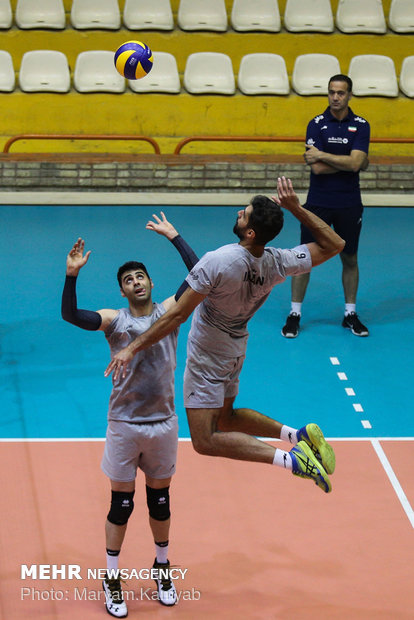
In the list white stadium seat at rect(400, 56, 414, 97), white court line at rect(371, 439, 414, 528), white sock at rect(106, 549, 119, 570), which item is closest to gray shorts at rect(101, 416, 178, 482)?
white sock at rect(106, 549, 119, 570)

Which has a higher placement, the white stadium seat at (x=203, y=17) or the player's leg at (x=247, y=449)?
the white stadium seat at (x=203, y=17)

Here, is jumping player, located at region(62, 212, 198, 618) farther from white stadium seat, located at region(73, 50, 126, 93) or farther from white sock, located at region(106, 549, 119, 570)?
white stadium seat, located at region(73, 50, 126, 93)

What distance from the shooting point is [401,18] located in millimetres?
16688

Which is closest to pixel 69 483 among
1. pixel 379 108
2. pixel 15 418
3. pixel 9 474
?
pixel 9 474

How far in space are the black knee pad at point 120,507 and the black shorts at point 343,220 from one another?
16.0 feet

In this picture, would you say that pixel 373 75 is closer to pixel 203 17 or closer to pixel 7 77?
pixel 203 17

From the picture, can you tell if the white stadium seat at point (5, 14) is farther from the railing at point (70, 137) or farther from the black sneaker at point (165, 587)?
the black sneaker at point (165, 587)

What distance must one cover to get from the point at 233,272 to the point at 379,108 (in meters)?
11.7

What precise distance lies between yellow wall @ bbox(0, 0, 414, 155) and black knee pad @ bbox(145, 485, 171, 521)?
11135 millimetres

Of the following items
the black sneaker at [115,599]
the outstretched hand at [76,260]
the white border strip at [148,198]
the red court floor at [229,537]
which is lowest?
the red court floor at [229,537]

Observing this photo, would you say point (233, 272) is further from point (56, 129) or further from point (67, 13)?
point (67, 13)

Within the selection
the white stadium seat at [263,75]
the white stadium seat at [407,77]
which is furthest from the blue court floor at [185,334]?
the white stadium seat at [407,77]

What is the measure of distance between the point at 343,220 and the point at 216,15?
8197mm

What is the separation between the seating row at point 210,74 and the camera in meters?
15.4
